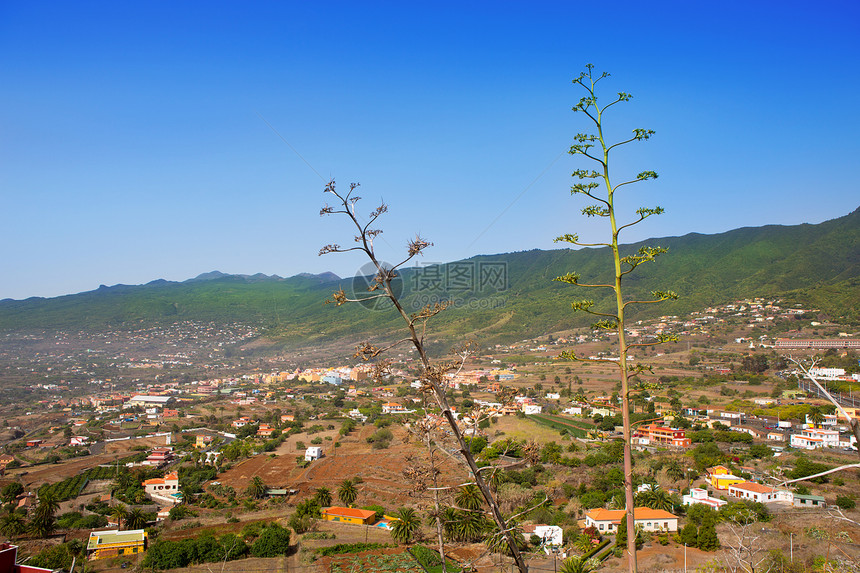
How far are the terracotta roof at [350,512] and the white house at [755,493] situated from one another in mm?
13304

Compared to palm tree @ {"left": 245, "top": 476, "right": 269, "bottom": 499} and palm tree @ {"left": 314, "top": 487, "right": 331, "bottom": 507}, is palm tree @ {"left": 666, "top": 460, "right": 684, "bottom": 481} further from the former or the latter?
palm tree @ {"left": 245, "top": 476, "right": 269, "bottom": 499}

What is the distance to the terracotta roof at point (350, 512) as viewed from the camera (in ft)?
68.3

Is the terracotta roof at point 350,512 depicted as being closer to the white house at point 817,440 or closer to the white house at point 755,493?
the white house at point 755,493

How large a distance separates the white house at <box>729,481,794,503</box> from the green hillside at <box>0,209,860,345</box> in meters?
50.9

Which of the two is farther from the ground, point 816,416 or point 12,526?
point 12,526

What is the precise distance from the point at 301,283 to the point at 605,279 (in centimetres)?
10919

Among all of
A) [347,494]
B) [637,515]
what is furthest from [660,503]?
[347,494]

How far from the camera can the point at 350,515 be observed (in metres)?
20.9

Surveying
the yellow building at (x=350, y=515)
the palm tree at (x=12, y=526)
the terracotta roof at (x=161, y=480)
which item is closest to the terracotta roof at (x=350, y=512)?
the yellow building at (x=350, y=515)

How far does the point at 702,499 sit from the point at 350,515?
12.6 meters

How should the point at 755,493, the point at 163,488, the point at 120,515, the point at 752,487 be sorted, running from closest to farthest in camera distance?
the point at 755,493, the point at 752,487, the point at 120,515, the point at 163,488

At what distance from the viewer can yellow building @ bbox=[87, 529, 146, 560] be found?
57.5 feet

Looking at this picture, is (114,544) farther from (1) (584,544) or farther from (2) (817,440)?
(2) (817,440)

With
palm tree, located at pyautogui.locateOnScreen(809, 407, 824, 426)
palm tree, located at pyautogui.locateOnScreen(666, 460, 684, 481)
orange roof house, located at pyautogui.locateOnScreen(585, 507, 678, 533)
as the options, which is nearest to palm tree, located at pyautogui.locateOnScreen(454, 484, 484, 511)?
orange roof house, located at pyautogui.locateOnScreen(585, 507, 678, 533)
